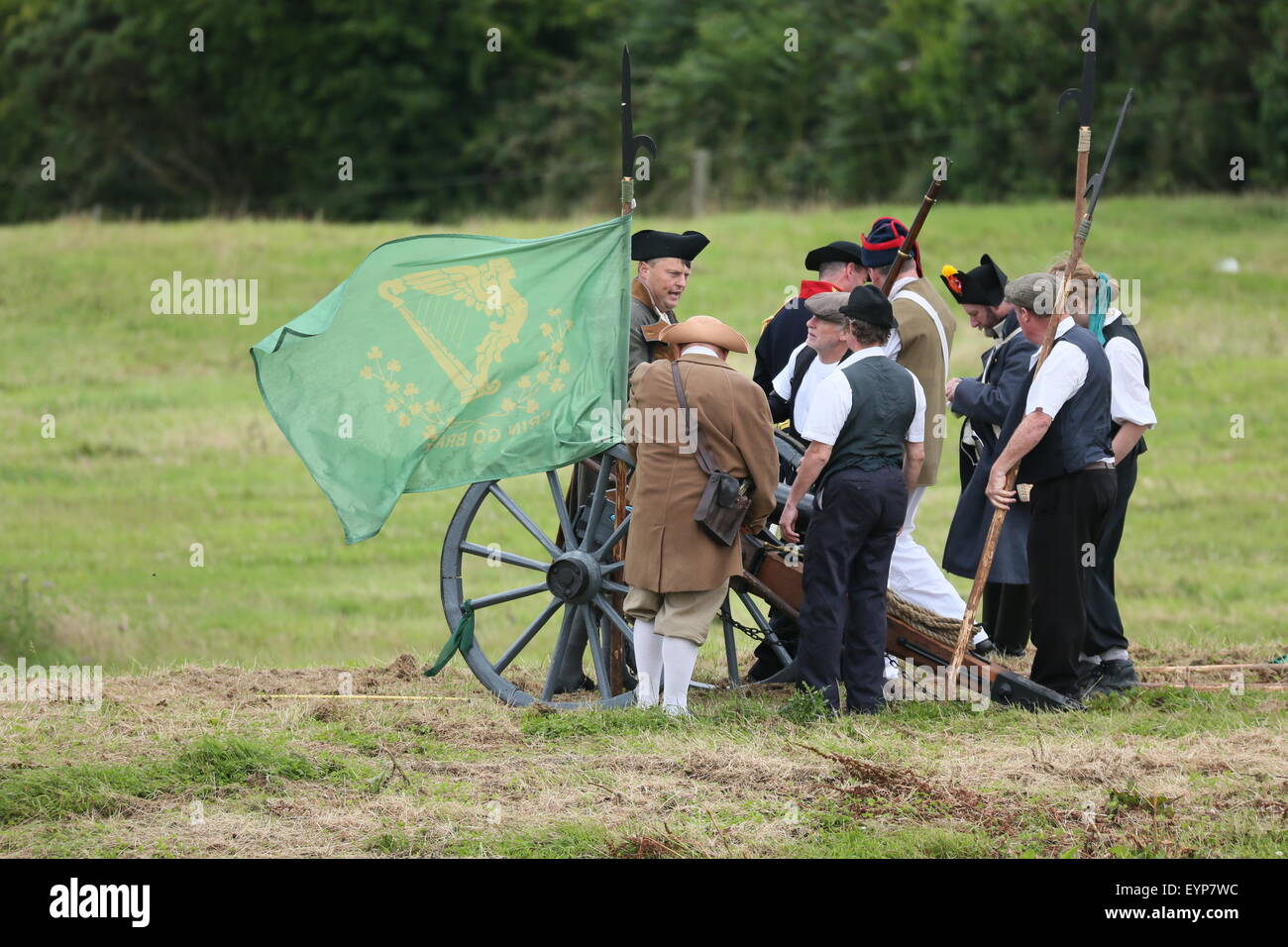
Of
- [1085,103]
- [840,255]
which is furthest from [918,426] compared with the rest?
[1085,103]

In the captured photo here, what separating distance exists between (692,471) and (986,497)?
5.78 ft

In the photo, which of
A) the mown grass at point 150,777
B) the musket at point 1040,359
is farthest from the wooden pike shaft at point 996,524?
the mown grass at point 150,777

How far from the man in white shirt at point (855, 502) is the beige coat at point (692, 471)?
0.21m

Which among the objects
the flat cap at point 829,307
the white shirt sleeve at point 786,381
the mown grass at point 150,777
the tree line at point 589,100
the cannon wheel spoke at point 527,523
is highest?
the tree line at point 589,100

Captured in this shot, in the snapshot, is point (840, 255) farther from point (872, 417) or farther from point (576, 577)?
point (576, 577)

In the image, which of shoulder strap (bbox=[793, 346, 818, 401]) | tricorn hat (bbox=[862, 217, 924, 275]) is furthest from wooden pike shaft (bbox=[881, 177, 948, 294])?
shoulder strap (bbox=[793, 346, 818, 401])

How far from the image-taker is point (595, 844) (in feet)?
18.0

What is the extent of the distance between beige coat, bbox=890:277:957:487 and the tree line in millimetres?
22331

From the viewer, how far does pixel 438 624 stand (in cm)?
1183

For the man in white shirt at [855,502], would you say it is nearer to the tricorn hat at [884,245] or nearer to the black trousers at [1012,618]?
the tricorn hat at [884,245]

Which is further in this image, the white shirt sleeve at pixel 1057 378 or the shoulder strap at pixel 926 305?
the shoulder strap at pixel 926 305

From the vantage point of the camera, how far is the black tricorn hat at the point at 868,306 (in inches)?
277
